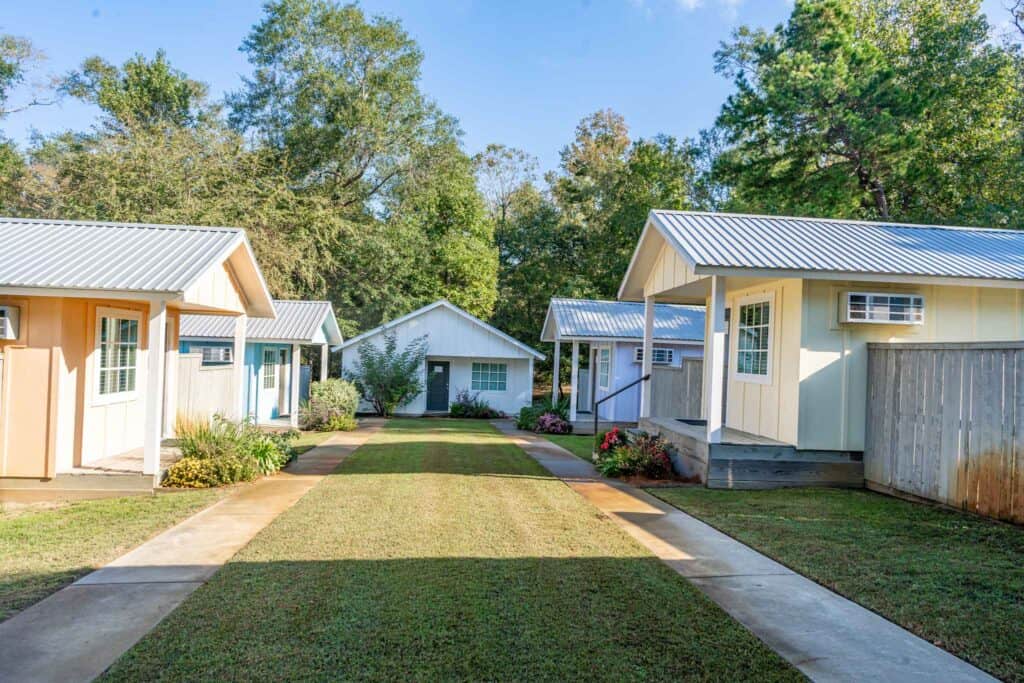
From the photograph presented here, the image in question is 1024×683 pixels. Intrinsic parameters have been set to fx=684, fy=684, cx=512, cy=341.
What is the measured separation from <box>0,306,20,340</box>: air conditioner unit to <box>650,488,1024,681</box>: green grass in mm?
8031

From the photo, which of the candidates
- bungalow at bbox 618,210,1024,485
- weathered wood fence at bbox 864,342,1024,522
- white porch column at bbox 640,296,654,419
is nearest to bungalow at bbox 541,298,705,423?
white porch column at bbox 640,296,654,419

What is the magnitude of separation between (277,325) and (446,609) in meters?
16.2

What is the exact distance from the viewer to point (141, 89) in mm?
28766

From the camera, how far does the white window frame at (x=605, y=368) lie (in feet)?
66.3

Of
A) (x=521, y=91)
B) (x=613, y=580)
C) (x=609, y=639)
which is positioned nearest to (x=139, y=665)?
(x=609, y=639)

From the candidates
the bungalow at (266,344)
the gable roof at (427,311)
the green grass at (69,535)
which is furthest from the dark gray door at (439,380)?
the green grass at (69,535)

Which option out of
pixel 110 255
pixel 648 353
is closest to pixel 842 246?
pixel 648 353

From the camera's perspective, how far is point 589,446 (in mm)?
15062

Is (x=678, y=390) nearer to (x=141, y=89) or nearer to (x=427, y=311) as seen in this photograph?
(x=427, y=311)

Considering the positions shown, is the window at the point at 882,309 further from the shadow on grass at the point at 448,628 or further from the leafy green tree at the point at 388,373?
the leafy green tree at the point at 388,373

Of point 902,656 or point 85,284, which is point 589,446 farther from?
point 902,656

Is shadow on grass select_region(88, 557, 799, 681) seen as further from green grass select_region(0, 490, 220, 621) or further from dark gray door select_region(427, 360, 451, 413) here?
dark gray door select_region(427, 360, 451, 413)

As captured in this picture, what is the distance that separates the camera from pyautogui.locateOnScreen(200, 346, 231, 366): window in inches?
771

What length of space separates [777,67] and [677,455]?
14225 mm
